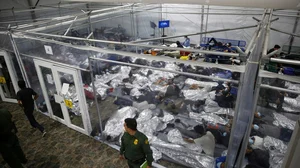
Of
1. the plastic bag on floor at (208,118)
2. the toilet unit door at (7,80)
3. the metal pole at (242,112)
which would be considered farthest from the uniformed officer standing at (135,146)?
the toilet unit door at (7,80)

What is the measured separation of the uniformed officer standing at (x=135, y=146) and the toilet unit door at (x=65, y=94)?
1.83 metres

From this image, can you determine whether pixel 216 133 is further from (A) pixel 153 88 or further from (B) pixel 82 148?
(B) pixel 82 148

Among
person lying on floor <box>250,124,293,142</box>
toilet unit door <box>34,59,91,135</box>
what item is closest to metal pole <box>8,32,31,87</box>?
toilet unit door <box>34,59,91,135</box>

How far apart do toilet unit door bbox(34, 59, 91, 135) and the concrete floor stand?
0.25 meters

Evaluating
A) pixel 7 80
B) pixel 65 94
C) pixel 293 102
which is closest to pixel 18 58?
pixel 7 80

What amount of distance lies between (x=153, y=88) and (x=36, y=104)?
11.2 ft

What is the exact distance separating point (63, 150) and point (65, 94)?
123cm

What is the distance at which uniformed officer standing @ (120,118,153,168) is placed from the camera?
2.66 m

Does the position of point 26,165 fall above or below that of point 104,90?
below

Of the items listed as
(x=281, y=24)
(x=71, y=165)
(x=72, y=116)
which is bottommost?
(x=71, y=165)

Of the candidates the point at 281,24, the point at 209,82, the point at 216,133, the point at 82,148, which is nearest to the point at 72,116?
the point at 82,148

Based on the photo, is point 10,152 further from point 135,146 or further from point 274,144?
point 274,144

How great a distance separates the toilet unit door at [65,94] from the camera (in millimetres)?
4184

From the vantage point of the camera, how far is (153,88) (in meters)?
5.77
